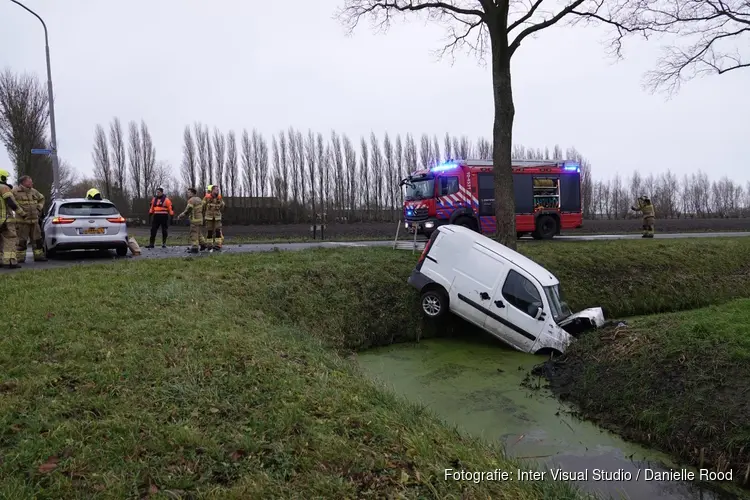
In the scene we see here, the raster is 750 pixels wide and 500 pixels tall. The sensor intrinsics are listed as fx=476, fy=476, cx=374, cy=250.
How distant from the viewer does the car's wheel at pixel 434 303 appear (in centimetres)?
1002

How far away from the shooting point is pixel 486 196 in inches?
711

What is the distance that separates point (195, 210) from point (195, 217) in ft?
0.65

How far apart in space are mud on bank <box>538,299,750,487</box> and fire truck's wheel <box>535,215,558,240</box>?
36.9 feet

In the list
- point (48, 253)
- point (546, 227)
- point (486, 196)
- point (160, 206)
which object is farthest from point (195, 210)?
point (546, 227)

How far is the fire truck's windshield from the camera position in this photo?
1783 cm

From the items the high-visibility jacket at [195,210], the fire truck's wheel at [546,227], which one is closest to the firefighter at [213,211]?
the high-visibility jacket at [195,210]

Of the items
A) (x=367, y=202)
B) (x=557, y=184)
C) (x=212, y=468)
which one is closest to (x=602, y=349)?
(x=212, y=468)

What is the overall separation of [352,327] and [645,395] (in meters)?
5.37

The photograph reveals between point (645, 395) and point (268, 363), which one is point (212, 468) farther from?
point (645, 395)

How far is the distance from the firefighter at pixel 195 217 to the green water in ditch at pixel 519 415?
6426 millimetres

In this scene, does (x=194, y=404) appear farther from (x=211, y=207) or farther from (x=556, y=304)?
(x=211, y=207)

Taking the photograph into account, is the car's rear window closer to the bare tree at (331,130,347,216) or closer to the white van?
the white van

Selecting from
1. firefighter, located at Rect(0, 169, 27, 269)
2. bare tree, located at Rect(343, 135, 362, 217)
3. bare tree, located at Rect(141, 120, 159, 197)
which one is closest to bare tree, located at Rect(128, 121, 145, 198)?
bare tree, located at Rect(141, 120, 159, 197)

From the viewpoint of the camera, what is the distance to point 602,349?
7922 millimetres
